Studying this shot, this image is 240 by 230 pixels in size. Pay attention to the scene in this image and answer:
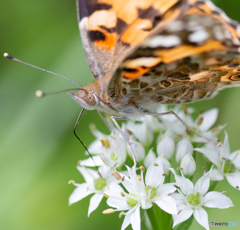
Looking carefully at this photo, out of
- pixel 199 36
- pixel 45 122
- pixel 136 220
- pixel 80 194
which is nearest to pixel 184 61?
pixel 199 36

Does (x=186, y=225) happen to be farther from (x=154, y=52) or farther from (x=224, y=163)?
(x=154, y=52)

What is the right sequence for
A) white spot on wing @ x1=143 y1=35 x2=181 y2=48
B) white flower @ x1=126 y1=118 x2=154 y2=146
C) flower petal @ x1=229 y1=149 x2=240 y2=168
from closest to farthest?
white spot on wing @ x1=143 y1=35 x2=181 y2=48, flower petal @ x1=229 y1=149 x2=240 y2=168, white flower @ x1=126 y1=118 x2=154 y2=146

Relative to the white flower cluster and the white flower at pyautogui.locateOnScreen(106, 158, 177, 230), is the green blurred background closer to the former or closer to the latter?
the white flower cluster

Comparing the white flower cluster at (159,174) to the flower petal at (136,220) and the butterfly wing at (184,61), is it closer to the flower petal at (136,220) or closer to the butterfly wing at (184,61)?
the flower petal at (136,220)

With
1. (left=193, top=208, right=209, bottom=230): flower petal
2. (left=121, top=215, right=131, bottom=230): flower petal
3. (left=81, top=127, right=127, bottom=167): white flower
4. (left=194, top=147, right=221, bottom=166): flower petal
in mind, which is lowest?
(left=193, top=208, right=209, bottom=230): flower petal

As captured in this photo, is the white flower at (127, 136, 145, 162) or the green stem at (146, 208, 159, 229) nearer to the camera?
the green stem at (146, 208, 159, 229)

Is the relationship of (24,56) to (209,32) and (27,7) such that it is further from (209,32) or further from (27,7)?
(209,32)

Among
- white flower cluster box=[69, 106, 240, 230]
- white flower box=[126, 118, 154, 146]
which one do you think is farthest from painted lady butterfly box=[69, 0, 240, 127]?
white flower cluster box=[69, 106, 240, 230]
